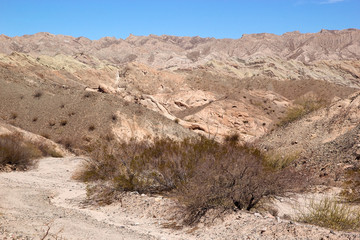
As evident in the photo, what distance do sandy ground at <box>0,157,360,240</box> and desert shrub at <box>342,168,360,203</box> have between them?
14.8 ft

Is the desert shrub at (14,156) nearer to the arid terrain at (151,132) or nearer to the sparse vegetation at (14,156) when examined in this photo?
the sparse vegetation at (14,156)

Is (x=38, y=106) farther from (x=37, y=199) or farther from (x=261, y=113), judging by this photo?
(x=261, y=113)

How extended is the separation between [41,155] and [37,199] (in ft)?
33.1

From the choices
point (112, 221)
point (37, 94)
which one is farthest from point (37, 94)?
point (112, 221)

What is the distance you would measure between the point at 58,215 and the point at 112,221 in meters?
1.15

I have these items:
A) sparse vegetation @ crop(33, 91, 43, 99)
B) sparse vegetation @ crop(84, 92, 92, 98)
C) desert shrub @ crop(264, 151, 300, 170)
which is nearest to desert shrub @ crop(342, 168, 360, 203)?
desert shrub @ crop(264, 151, 300, 170)

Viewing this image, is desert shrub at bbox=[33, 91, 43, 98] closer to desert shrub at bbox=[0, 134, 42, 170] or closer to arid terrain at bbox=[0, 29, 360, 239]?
arid terrain at bbox=[0, 29, 360, 239]

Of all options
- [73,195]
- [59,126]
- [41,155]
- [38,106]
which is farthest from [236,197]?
[38,106]

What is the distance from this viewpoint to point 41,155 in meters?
19.5

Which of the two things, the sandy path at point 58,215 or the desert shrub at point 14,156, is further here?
the desert shrub at point 14,156

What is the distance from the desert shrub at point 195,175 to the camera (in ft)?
26.7

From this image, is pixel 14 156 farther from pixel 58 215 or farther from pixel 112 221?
pixel 112 221

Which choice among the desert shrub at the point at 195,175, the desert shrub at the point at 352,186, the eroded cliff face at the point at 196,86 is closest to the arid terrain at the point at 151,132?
the eroded cliff face at the point at 196,86

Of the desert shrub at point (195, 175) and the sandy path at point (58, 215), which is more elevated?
the desert shrub at point (195, 175)
